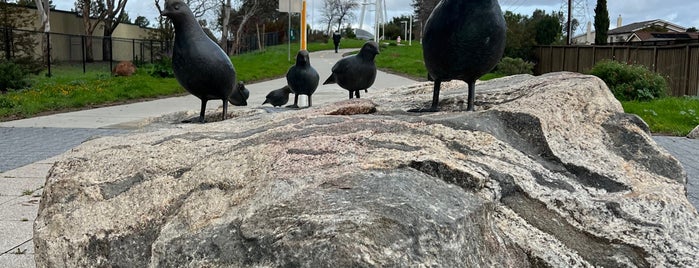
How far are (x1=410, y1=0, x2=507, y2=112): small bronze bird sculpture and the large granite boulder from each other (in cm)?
37

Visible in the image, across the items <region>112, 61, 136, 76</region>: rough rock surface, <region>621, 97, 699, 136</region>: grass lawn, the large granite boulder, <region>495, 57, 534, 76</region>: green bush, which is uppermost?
<region>495, 57, 534, 76</region>: green bush

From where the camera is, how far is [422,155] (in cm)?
Result: 247

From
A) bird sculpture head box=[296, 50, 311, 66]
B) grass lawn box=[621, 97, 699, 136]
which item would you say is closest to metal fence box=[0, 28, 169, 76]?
bird sculpture head box=[296, 50, 311, 66]

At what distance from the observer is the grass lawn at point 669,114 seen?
38.0 feet

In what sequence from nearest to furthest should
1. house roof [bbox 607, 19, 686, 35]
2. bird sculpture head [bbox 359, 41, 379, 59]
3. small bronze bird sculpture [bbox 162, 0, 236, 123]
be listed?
small bronze bird sculpture [bbox 162, 0, 236, 123], bird sculpture head [bbox 359, 41, 379, 59], house roof [bbox 607, 19, 686, 35]

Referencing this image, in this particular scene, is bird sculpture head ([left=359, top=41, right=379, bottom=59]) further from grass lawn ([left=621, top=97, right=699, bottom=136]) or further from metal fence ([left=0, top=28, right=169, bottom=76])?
metal fence ([left=0, top=28, right=169, bottom=76])

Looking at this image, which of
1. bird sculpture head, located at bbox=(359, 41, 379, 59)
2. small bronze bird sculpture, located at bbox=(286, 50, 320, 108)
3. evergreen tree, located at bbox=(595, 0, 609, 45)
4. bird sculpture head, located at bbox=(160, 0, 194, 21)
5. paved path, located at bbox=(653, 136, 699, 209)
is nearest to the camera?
bird sculpture head, located at bbox=(160, 0, 194, 21)

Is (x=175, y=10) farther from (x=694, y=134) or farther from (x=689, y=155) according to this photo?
(x=694, y=134)

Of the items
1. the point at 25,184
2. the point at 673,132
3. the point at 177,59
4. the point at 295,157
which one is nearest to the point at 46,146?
the point at 25,184

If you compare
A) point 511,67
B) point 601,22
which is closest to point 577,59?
point 511,67

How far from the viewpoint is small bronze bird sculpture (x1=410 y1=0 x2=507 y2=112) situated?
137 inches

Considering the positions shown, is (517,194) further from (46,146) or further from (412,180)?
(46,146)

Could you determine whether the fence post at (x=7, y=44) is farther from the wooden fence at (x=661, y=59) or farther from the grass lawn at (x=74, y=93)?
the wooden fence at (x=661, y=59)

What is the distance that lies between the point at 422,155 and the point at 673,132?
10825 mm
